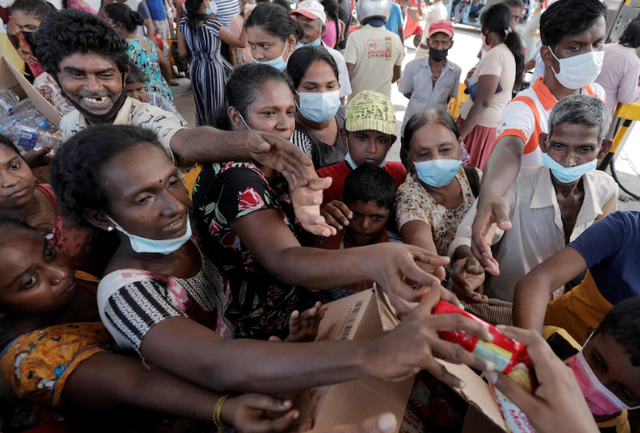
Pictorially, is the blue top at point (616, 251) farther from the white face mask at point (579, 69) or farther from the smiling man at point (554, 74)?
the white face mask at point (579, 69)

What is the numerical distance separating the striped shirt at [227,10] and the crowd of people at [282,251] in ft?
11.6

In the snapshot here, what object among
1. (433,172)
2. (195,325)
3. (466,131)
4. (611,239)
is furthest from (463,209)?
(466,131)

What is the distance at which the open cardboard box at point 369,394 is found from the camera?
85cm

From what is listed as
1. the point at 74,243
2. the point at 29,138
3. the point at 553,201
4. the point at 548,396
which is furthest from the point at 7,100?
the point at 553,201

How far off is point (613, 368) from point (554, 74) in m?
1.77

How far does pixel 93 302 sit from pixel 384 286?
1.15 m

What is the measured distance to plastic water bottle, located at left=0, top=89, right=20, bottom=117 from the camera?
221 cm

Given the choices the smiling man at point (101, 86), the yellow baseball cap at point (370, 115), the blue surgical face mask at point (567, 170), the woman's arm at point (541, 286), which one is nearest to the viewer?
the woman's arm at point (541, 286)

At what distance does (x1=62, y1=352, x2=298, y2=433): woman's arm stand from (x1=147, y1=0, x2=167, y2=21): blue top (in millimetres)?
7150

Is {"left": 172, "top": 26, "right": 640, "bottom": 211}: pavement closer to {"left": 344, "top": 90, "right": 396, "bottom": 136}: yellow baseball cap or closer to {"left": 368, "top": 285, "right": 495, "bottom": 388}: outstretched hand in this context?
{"left": 344, "top": 90, "right": 396, "bottom": 136}: yellow baseball cap

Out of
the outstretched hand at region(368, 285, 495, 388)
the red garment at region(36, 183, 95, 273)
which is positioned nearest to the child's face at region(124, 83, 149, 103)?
the red garment at region(36, 183, 95, 273)

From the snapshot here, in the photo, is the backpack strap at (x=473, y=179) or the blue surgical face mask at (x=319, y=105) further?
the blue surgical face mask at (x=319, y=105)

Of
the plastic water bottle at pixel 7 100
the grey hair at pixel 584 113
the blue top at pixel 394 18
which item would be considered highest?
the blue top at pixel 394 18

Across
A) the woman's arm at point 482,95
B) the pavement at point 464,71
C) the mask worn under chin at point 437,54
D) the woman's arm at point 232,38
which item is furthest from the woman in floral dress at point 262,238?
the pavement at point 464,71
